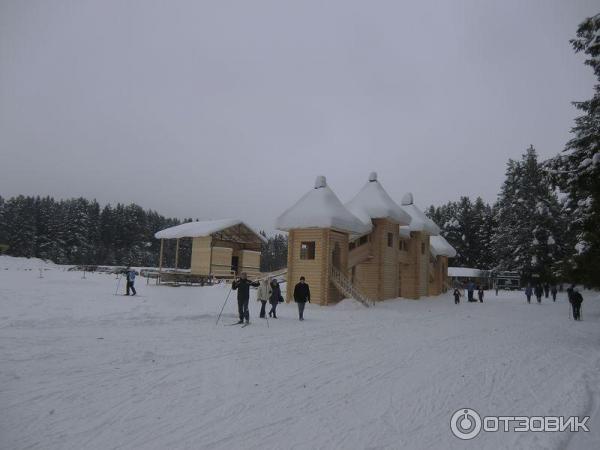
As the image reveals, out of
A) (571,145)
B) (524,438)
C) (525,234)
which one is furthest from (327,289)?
(525,234)

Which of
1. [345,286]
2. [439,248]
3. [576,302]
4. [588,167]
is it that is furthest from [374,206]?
[439,248]

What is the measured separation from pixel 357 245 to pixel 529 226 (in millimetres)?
31113

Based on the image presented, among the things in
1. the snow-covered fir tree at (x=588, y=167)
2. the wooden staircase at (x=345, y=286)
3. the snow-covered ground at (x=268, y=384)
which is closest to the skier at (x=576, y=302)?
the snow-covered fir tree at (x=588, y=167)

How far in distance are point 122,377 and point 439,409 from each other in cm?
507

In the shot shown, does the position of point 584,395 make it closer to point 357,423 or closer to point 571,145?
point 357,423

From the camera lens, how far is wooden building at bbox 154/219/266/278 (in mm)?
36344

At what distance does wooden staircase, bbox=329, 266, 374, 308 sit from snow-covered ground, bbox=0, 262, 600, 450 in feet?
31.1

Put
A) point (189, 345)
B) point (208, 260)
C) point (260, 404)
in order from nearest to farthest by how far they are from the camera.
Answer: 1. point (260, 404)
2. point (189, 345)
3. point (208, 260)

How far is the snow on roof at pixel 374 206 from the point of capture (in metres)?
27.5

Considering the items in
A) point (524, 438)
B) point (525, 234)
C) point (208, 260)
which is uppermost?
point (525, 234)

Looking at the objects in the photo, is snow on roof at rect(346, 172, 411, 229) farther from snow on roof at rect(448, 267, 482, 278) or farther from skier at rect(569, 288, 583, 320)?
snow on roof at rect(448, 267, 482, 278)

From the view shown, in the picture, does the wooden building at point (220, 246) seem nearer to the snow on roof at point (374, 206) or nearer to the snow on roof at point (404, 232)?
the snow on roof at point (374, 206)

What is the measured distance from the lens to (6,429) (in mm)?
4793

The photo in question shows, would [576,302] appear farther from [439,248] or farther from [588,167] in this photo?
[439,248]
